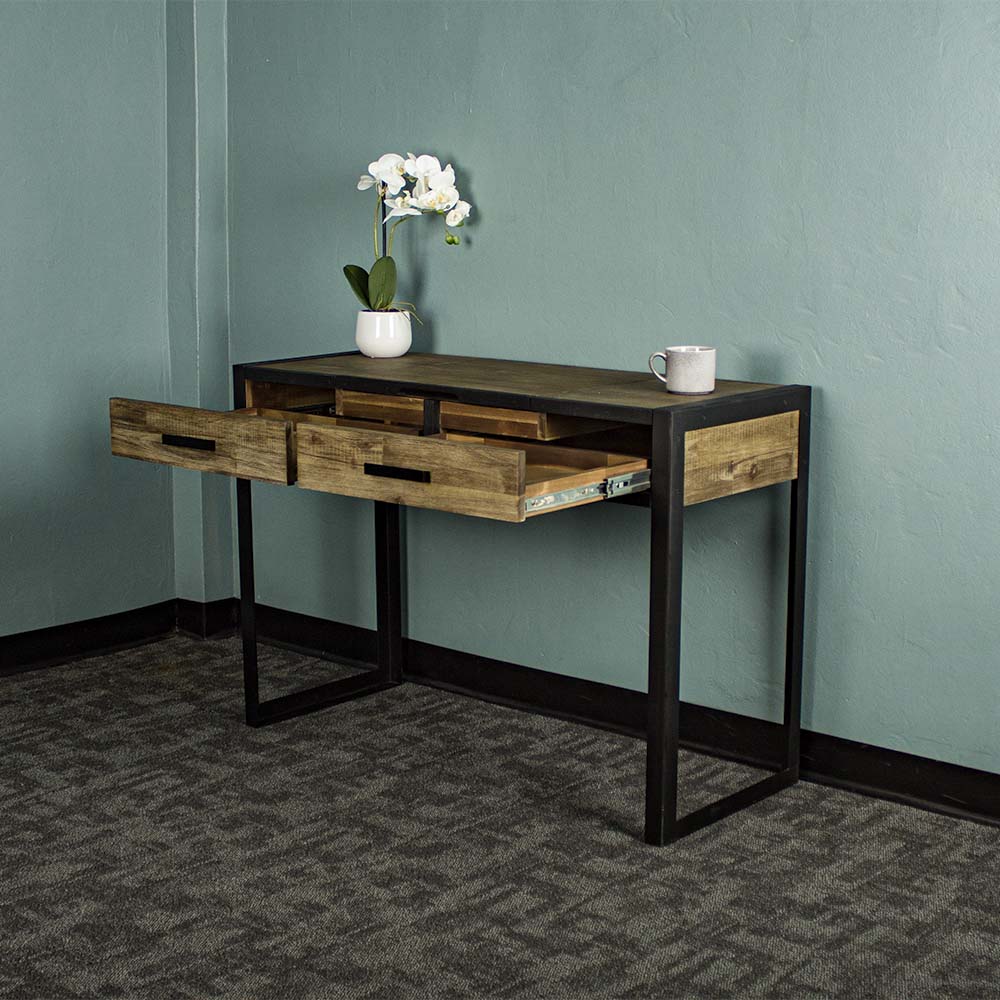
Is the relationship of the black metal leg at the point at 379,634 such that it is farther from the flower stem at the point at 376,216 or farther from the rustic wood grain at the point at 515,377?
the flower stem at the point at 376,216

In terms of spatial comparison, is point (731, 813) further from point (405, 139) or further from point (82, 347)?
point (82, 347)

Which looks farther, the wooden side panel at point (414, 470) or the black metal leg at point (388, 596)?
the black metal leg at point (388, 596)

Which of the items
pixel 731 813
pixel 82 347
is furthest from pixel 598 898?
pixel 82 347

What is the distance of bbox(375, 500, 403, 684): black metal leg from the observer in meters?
3.21

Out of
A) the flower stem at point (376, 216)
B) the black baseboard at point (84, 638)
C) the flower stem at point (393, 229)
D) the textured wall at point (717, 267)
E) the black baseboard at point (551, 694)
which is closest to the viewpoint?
the textured wall at point (717, 267)

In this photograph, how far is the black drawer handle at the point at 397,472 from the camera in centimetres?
225

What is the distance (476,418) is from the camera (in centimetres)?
260

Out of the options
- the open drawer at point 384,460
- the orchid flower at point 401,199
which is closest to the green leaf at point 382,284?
the orchid flower at point 401,199

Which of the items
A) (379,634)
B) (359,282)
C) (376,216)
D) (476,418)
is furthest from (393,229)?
(379,634)

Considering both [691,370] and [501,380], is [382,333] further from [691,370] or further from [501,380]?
[691,370]

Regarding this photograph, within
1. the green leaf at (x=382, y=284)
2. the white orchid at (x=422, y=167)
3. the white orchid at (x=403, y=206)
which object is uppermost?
the white orchid at (x=422, y=167)

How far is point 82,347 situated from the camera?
3406mm

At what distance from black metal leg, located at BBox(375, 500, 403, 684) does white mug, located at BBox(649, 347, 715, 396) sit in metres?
0.98

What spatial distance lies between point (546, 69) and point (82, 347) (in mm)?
1362
